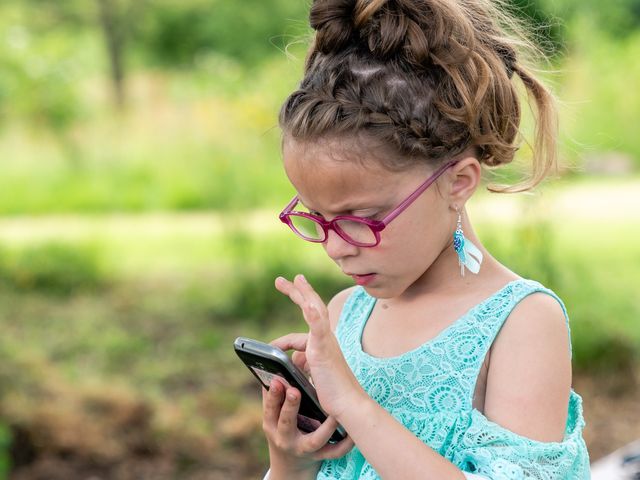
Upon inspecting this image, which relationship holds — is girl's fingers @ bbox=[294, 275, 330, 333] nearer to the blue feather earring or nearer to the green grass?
the blue feather earring

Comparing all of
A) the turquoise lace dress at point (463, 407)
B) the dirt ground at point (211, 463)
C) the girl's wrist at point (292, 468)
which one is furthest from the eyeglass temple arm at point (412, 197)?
the dirt ground at point (211, 463)

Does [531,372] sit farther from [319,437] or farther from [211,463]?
[211,463]

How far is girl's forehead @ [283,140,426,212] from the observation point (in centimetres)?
144

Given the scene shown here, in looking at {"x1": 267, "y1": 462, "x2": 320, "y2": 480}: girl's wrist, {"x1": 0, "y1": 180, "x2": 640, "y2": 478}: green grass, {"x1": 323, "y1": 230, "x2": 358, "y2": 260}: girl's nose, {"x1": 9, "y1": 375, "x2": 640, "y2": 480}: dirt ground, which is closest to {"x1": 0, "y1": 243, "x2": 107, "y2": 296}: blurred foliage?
{"x1": 0, "y1": 180, "x2": 640, "y2": 478}: green grass

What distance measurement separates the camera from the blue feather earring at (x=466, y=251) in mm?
1561

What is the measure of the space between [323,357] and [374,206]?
0.77 ft

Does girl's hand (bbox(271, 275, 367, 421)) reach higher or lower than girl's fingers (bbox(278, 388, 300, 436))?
higher

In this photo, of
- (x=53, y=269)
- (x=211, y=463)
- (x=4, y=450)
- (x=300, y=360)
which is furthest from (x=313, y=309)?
(x=53, y=269)

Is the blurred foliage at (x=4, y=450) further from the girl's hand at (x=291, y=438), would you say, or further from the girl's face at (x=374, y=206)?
the girl's face at (x=374, y=206)

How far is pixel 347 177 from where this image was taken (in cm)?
144

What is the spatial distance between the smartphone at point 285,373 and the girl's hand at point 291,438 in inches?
0.5

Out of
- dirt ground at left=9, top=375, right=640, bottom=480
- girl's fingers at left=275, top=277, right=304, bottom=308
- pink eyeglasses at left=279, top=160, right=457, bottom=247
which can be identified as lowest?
dirt ground at left=9, top=375, right=640, bottom=480

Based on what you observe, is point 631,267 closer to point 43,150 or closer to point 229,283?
point 229,283

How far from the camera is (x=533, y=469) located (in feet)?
4.69
